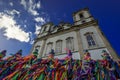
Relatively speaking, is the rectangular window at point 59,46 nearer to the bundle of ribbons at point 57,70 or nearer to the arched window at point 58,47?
the arched window at point 58,47

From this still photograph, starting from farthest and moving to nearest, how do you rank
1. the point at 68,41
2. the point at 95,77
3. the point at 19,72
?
the point at 68,41
the point at 19,72
the point at 95,77

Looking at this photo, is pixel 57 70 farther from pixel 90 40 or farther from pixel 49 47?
pixel 49 47

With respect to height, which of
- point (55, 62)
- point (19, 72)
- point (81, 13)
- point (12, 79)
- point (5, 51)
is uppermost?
point (81, 13)

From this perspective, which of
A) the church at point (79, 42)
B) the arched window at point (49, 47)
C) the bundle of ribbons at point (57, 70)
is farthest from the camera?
the arched window at point (49, 47)

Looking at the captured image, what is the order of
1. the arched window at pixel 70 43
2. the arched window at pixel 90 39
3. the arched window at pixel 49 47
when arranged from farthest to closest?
the arched window at pixel 49 47 → the arched window at pixel 70 43 → the arched window at pixel 90 39

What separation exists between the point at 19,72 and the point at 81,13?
48.6ft

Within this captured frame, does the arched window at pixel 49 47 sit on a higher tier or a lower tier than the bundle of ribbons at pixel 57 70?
higher

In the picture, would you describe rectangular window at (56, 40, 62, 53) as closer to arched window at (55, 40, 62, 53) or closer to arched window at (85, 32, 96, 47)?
arched window at (55, 40, 62, 53)

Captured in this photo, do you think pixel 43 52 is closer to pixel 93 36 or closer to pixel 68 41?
pixel 68 41

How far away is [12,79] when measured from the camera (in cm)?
508

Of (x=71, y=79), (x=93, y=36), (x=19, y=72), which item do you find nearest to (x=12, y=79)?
(x=19, y=72)

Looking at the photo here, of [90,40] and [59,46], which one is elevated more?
[90,40]

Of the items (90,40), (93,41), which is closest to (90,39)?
(90,40)

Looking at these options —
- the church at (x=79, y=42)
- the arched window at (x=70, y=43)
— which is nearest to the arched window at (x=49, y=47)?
the church at (x=79, y=42)
